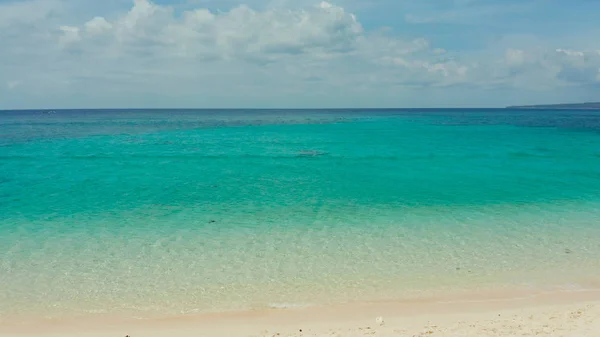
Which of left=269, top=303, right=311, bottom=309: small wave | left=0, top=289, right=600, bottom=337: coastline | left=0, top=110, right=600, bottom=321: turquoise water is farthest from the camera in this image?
left=0, top=110, right=600, bottom=321: turquoise water

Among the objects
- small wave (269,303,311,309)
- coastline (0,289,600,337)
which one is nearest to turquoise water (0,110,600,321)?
small wave (269,303,311,309)

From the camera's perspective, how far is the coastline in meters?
7.38

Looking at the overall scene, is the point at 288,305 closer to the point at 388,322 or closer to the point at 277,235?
the point at 388,322

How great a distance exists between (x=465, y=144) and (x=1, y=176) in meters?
33.8

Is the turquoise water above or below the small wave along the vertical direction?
above

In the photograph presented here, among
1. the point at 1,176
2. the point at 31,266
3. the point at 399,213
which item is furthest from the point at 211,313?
the point at 1,176

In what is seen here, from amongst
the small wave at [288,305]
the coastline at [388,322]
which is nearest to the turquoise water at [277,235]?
the small wave at [288,305]

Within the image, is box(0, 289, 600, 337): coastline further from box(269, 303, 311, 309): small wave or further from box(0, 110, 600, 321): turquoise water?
box(0, 110, 600, 321): turquoise water

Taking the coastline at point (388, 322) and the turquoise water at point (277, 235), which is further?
the turquoise water at point (277, 235)

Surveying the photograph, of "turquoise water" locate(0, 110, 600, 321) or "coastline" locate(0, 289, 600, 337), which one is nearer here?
"coastline" locate(0, 289, 600, 337)

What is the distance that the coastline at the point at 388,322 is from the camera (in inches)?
291

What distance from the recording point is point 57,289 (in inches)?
364

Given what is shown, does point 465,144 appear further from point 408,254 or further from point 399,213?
point 408,254

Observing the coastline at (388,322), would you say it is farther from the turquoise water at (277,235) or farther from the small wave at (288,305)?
the turquoise water at (277,235)
